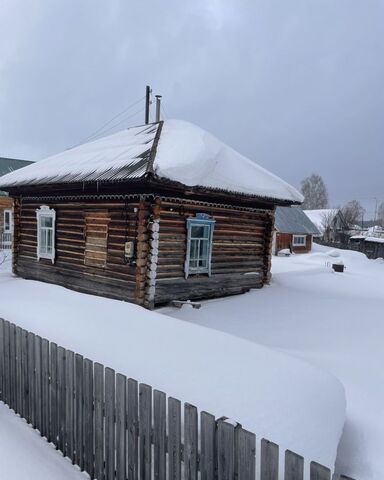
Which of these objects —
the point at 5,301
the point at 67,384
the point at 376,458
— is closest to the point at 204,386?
the point at 67,384

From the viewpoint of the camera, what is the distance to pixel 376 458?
4094 millimetres

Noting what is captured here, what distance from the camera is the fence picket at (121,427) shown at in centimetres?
301

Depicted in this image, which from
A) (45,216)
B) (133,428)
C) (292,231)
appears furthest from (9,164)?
(133,428)

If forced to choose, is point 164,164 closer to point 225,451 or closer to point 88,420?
point 88,420

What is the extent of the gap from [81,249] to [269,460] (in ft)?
33.0

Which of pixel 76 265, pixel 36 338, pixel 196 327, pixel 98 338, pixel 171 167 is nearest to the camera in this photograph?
pixel 36 338

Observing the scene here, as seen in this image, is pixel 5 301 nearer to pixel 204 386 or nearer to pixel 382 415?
pixel 204 386

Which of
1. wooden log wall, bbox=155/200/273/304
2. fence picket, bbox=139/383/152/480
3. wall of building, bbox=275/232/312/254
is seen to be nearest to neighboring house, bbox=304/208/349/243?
wall of building, bbox=275/232/312/254

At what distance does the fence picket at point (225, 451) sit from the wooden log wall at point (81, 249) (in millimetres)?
7489

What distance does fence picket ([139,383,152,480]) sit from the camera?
9.28ft

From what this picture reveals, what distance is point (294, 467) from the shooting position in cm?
215

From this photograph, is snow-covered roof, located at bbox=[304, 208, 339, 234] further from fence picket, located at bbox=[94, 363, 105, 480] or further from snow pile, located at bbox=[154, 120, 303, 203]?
fence picket, located at bbox=[94, 363, 105, 480]

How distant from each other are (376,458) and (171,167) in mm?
7175

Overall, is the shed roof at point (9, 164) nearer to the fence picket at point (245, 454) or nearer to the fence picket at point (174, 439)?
the fence picket at point (174, 439)
